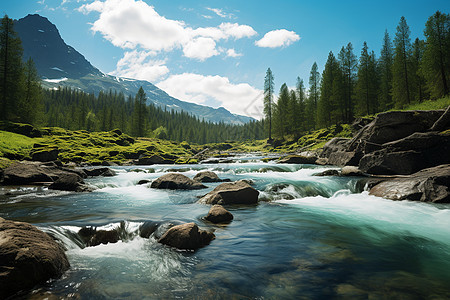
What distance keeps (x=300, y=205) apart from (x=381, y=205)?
12.4 ft

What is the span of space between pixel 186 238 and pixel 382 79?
62.8 metres

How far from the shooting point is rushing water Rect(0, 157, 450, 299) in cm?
408

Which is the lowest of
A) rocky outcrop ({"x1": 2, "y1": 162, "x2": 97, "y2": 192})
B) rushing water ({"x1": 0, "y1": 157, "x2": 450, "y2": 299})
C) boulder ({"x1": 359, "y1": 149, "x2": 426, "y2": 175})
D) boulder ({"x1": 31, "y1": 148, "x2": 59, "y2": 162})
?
rushing water ({"x1": 0, "y1": 157, "x2": 450, "y2": 299})

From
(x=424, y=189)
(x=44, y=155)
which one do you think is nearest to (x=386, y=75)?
(x=424, y=189)

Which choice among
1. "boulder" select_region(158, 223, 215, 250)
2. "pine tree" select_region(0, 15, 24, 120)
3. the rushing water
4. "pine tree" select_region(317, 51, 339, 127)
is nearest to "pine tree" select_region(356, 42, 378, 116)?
"pine tree" select_region(317, 51, 339, 127)

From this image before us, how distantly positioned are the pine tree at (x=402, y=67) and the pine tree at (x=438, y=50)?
538cm

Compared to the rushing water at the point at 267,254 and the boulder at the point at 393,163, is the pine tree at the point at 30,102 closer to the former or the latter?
the rushing water at the point at 267,254

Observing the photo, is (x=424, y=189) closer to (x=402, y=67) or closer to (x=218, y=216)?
(x=218, y=216)

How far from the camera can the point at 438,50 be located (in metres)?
34.8

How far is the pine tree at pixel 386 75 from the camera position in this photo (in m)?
50.3

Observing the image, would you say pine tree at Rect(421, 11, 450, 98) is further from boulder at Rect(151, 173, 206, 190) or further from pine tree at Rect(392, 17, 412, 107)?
boulder at Rect(151, 173, 206, 190)

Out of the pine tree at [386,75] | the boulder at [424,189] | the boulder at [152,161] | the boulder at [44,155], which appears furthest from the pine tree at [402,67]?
the boulder at [44,155]

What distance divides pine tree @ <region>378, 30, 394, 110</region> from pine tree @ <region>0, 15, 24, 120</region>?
7926cm

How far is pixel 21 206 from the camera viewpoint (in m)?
10.2
